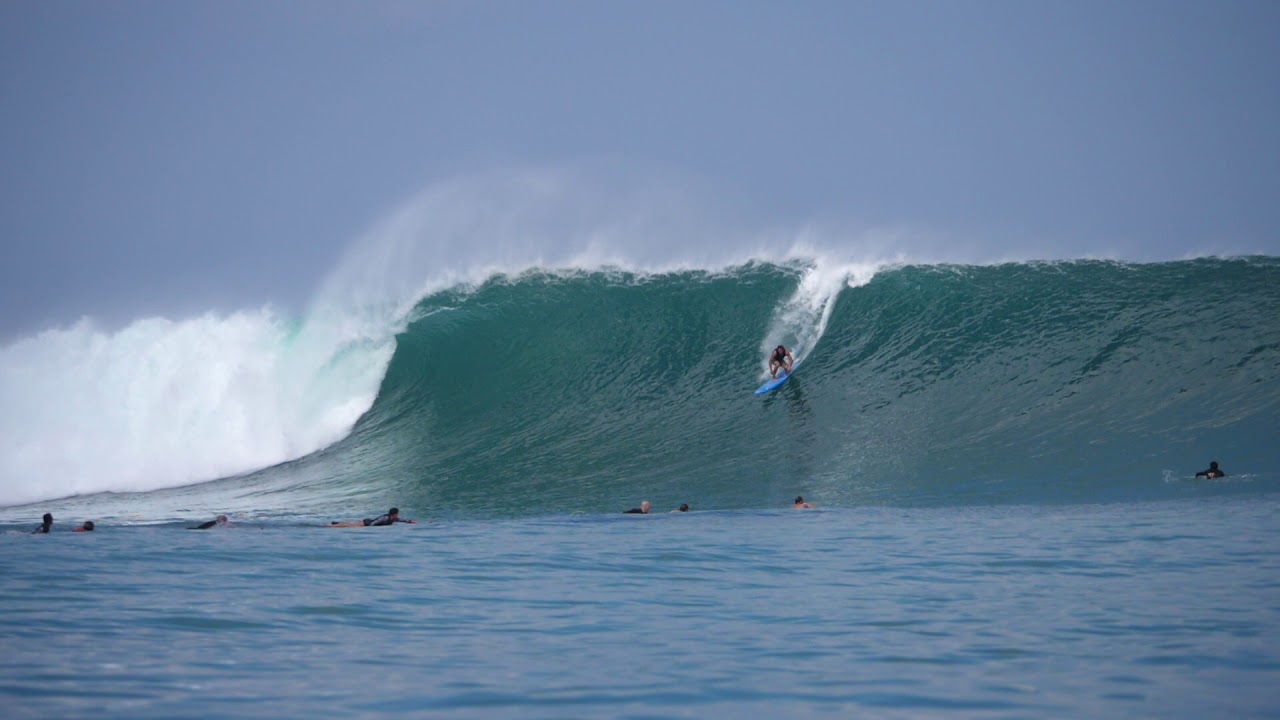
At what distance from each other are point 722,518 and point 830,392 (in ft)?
21.0

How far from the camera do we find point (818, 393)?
18.5m

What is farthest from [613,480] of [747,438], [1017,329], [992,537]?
[1017,329]

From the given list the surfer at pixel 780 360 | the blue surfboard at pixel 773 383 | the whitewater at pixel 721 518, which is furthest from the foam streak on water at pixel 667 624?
the surfer at pixel 780 360

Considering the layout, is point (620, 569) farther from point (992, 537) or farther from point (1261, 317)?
point (1261, 317)

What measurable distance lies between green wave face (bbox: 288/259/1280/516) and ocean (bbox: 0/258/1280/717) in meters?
0.08

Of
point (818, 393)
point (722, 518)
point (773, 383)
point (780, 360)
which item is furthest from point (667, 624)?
point (780, 360)

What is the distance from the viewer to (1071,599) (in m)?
7.02

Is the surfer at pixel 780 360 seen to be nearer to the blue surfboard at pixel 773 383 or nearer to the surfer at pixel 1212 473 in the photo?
the blue surfboard at pixel 773 383

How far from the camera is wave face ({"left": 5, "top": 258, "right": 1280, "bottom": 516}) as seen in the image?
48.1ft

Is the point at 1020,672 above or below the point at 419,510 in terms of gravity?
below

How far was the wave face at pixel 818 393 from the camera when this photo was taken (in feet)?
48.1

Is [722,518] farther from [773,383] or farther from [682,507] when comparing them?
[773,383]

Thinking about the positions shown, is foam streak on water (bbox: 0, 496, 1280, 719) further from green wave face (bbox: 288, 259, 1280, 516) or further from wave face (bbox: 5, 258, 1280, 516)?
wave face (bbox: 5, 258, 1280, 516)

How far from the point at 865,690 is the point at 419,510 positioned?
1017 cm
